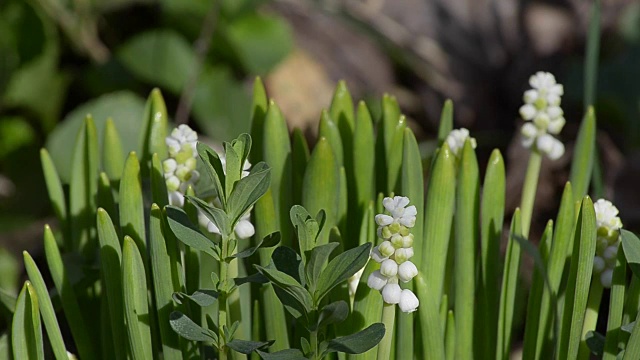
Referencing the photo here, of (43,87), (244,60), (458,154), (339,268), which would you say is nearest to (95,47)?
(43,87)

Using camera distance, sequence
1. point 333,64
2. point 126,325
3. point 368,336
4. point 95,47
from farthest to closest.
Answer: point 333,64 → point 95,47 → point 126,325 → point 368,336

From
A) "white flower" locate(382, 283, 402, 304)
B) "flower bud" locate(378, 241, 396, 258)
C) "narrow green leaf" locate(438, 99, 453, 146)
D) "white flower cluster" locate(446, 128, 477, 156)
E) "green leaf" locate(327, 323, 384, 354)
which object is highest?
"narrow green leaf" locate(438, 99, 453, 146)

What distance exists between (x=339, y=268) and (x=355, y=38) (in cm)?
173

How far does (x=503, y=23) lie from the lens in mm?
2305

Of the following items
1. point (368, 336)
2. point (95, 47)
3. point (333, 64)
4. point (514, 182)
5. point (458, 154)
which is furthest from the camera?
point (333, 64)

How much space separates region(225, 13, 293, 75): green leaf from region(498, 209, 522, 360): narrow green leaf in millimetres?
1116

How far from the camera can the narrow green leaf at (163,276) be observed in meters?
0.64

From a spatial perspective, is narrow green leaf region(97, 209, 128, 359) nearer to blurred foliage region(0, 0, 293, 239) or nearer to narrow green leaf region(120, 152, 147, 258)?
narrow green leaf region(120, 152, 147, 258)

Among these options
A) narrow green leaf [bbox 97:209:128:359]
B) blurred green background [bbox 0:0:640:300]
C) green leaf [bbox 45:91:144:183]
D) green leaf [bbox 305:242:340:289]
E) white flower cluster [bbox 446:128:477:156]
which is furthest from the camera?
blurred green background [bbox 0:0:640:300]

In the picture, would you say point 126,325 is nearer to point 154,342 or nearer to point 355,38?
point 154,342

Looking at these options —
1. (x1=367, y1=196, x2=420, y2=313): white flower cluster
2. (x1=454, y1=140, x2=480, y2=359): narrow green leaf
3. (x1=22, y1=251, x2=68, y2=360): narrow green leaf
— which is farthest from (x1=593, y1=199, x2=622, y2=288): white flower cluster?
(x1=22, y1=251, x2=68, y2=360): narrow green leaf

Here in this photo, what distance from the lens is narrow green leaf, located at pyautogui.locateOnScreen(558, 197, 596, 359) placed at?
0.62 metres

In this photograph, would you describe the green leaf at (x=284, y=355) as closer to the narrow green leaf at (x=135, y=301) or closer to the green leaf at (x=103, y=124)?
the narrow green leaf at (x=135, y=301)

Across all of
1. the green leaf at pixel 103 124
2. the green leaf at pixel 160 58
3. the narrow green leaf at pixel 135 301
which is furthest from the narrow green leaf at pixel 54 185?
the green leaf at pixel 160 58
